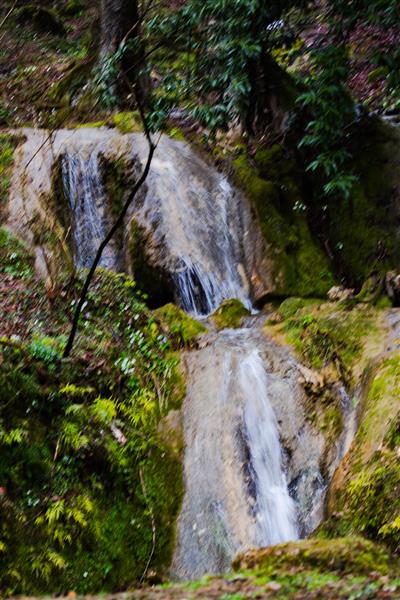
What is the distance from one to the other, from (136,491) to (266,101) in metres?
8.06

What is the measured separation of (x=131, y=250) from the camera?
977cm

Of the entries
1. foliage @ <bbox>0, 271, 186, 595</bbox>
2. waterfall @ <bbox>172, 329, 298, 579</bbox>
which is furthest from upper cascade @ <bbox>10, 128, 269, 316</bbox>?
foliage @ <bbox>0, 271, 186, 595</bbox>

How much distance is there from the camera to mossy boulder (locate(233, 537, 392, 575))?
3812 mm

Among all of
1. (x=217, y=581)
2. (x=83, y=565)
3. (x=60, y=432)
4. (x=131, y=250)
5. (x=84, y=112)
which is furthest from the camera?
(x=84, y=112)

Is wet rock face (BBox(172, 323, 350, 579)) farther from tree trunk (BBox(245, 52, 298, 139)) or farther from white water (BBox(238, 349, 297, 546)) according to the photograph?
tree trunk (BBox(245, 52, 298, 139))

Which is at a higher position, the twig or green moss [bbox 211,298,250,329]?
green moss [bbox 211,298,250,329]

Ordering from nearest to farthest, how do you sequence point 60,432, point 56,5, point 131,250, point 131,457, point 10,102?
1. point 60,432
2. point 131,457
3. point 131,250
4. point 10,102
5. point 56,5

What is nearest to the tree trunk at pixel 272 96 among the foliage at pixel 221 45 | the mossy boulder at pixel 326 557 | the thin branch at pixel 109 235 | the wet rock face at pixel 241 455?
the foliage at pixel 221 45

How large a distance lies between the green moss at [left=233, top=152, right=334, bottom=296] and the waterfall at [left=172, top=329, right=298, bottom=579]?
2666mm

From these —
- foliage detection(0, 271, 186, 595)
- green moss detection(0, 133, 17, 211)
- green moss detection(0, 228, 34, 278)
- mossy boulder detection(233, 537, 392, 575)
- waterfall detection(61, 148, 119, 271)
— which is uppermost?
green moss detection(0, 133, 17, 211)

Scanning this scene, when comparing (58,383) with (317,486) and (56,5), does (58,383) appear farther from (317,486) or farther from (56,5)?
(56,5)

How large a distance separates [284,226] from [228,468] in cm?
524

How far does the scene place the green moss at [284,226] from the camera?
986cm

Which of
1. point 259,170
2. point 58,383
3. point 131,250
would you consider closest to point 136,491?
point 58,383
